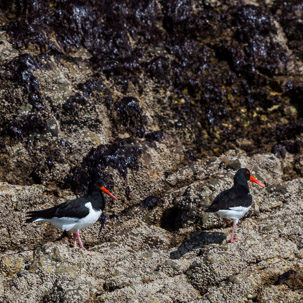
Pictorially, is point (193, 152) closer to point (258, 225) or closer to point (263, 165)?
point (263, 165)

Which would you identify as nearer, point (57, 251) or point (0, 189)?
point (57, 251)

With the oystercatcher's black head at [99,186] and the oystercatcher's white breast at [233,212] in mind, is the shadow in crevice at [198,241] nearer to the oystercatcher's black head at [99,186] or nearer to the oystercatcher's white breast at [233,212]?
the oystercatcher's white breast at [233,212]

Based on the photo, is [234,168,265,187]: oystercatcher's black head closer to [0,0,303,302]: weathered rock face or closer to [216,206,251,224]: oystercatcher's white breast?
[0,0,303,302]: weathered rock face

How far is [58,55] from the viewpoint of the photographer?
12898 mm

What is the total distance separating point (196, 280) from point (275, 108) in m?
6.99

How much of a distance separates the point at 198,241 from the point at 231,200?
1.15m

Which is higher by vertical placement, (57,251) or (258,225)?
(57,251)

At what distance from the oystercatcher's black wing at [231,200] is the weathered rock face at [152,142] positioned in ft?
2.19

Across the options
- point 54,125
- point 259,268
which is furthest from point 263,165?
point 54,125

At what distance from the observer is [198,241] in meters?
9.75

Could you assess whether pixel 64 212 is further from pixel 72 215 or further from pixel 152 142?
pixel 152 142

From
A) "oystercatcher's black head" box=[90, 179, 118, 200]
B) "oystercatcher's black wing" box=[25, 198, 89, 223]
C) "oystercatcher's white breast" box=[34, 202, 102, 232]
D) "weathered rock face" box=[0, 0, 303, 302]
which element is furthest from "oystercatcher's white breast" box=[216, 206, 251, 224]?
"oystercatcher's black wing" box=[25, 198, 89, 223]

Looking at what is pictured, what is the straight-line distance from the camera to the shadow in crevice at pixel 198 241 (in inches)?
373

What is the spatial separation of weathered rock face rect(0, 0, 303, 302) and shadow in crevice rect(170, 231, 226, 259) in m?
0.04
